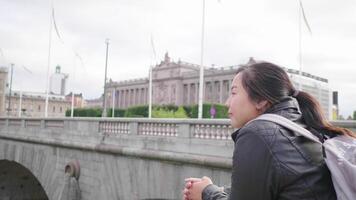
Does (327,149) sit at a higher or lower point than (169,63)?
lower

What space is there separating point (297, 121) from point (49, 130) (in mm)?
15611

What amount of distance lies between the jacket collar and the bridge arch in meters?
24.0

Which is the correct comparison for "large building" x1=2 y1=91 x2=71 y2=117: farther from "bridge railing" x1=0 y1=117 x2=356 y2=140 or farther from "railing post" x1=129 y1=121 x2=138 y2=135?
"railing post" x1=129 y1=121 x2=138 y2=135

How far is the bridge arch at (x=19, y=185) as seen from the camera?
78.7 ft

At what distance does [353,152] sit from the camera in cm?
158

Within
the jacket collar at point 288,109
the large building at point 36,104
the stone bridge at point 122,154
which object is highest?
the large building at point 36,104

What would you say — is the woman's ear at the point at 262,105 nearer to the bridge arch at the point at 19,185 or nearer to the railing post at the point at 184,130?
the railing post at the point at 184,130

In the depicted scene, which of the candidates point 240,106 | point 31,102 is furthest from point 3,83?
point 240,106

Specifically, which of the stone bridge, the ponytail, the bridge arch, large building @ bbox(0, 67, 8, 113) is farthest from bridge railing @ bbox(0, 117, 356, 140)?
large building @ bbox(0, 67, 8, 113)

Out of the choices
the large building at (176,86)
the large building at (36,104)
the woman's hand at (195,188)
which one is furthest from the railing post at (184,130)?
the large building at (36,104)

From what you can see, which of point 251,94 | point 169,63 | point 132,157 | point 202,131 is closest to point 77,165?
point 132,157

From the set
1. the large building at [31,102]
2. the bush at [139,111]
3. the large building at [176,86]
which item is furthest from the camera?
the large building at [31,102]

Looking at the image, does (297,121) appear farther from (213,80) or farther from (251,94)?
(213,80)

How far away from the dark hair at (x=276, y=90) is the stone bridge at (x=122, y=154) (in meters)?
4.32
